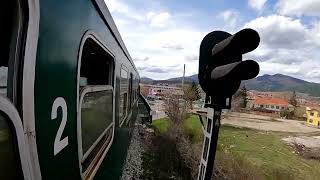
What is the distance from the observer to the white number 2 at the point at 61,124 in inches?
75.9

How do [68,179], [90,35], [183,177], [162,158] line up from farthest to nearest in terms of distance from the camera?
[162,158]
[183,177]
[90,35]
[68,179]

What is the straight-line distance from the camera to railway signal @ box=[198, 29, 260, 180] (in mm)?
2537

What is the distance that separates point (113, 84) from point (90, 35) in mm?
1501

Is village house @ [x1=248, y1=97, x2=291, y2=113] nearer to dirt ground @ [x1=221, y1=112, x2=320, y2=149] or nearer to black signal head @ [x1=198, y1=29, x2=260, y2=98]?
dirt ground @ [x1=221, y1=112, x2=320, y2=149]

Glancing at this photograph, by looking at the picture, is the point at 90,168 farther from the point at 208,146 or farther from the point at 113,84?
the point at 113,84

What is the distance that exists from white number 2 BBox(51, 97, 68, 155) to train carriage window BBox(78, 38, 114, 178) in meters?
0.36

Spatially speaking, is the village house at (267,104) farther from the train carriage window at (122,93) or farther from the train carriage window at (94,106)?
the train carriage window at (94,106)

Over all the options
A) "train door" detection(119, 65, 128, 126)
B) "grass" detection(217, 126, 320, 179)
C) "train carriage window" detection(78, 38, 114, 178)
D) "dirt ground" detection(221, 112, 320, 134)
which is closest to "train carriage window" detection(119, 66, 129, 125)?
"train door" detection(119, 65, 128, 126)

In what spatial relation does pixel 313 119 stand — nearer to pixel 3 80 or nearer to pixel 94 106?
pixel 94 106

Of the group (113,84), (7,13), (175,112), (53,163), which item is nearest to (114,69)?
(113,84)

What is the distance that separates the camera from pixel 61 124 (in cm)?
206

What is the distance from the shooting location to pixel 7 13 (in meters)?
1.58

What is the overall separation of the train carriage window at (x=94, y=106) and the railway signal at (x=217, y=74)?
0.87 metres

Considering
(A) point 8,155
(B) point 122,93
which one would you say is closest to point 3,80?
(A) point 8,155
